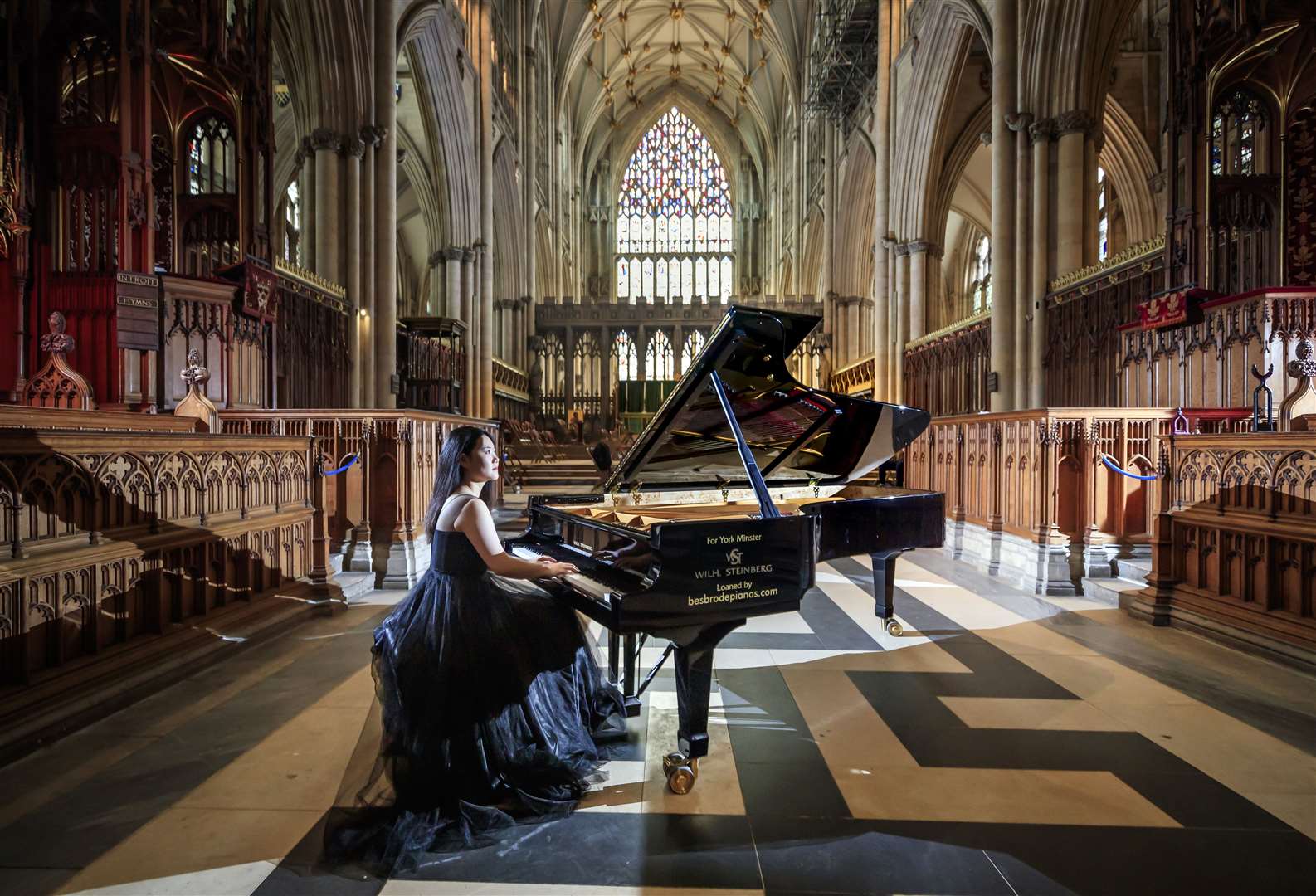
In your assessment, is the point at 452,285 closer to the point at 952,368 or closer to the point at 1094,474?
the point at 952,368

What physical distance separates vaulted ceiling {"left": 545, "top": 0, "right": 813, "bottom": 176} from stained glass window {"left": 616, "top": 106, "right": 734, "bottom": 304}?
1.59m

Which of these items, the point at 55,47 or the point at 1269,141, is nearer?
the point at 55,47

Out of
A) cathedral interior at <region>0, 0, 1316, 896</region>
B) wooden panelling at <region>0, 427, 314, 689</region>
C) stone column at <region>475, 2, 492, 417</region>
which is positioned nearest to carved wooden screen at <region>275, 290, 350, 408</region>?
cathedral interior at <region>0, 0, 1316, 896</region>

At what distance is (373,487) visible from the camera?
5852 millimetres

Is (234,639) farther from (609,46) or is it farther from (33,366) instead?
(609,46)

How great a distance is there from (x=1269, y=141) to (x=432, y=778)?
41.4 feet

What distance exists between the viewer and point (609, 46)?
31.4m

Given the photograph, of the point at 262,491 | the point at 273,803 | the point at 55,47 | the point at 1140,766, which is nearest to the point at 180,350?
the point at 55,47

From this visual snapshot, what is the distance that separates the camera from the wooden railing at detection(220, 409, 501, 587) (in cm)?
578

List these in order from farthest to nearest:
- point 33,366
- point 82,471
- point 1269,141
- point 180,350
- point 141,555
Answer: point 1269,141, point 180,350, point 33,366, point 141,555, point 82,471

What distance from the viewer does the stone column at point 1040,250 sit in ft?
32.3

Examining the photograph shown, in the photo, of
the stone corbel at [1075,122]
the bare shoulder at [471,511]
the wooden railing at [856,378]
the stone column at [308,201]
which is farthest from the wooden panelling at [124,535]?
the wooden railing at [856,378]

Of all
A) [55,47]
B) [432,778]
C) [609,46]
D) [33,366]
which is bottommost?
[432,778]

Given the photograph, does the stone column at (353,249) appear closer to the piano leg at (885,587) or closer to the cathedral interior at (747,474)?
the cathedral interior at (747,474)
